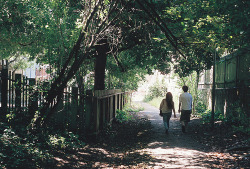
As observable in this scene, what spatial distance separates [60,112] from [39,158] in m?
2.88

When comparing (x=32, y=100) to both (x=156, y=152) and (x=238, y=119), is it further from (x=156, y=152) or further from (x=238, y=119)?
(x=238, y=119)

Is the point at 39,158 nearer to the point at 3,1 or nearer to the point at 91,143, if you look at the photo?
the point at 91,143

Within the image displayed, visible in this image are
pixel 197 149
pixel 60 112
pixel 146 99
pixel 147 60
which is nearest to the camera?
pixel 197 149

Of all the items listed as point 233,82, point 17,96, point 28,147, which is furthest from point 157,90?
point 28,147

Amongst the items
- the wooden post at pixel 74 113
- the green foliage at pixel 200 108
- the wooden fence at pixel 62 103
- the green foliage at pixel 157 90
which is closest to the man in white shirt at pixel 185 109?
the wooden fence at pixel 62 103

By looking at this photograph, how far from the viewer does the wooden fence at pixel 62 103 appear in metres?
7.21

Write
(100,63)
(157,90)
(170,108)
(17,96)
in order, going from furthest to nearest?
(157,90) < (100,63) < (170,108) < (17,96)

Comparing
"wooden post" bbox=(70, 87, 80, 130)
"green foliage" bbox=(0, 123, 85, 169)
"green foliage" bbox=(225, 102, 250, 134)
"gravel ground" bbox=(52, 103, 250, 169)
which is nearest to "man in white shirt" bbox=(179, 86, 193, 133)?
"gravel ground" bbox=(52, 103, 250, 169)

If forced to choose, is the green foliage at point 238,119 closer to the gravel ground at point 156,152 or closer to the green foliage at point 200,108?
the gravel ground at point 156,152

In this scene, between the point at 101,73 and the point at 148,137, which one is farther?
the point at 101,73

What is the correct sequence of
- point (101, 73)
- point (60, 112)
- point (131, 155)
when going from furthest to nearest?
1. point (101, 73)
2. point (60, 112)
3. point (131, 155)

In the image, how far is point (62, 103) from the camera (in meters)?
8.50

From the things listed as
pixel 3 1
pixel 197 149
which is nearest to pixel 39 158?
pixel 197 149

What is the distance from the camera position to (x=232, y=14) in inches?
234
